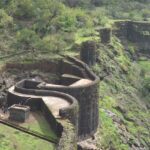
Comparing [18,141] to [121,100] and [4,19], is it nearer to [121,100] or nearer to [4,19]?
[121,100]

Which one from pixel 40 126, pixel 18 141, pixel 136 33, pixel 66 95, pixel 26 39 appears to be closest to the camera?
pixel 18 141

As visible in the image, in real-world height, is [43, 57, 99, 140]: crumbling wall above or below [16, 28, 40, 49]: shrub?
below

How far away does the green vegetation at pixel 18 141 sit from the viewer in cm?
2717

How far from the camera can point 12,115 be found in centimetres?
3130

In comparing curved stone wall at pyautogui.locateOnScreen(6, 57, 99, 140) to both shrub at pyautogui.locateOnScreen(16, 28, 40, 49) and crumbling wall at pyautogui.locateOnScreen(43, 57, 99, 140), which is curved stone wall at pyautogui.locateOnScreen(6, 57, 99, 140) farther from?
shrub at pyautogui.locateOnScreen(16, 28, 40, 49)

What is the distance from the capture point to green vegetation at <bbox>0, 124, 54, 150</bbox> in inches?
1070

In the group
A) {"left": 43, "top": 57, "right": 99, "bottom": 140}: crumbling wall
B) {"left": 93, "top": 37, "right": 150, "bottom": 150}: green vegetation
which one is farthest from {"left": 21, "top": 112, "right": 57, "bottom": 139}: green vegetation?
Result: {"left": 93, "top": 37, "right": 150, "bottom": 150}: green vegetation

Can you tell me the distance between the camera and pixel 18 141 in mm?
28031

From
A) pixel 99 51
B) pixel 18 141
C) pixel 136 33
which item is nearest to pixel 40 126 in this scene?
pixel 18 141

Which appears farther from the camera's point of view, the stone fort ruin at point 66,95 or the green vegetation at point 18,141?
the stone fort ruin at point 66,95

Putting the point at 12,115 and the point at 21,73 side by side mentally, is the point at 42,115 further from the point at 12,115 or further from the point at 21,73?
the point at 21,73

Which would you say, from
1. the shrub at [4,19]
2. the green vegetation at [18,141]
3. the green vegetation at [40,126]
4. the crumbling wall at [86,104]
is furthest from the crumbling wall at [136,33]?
the green vegetation at [18,141]

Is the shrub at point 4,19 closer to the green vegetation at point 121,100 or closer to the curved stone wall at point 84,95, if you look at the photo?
the green vegetation at point 121,100

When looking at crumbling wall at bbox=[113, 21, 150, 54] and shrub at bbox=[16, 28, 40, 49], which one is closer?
shrub at bbox=[16, 28, 40, 49]
